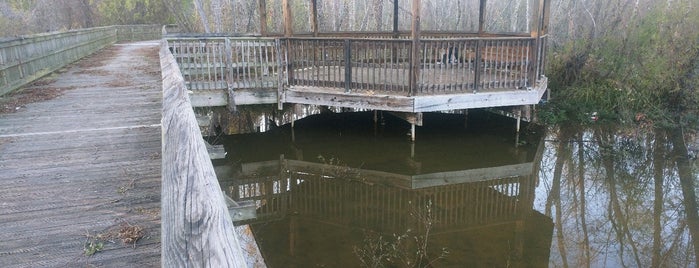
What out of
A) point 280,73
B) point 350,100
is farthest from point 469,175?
point 280,73

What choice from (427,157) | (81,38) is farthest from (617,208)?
(81,38)

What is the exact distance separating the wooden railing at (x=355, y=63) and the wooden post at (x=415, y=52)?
2 cm

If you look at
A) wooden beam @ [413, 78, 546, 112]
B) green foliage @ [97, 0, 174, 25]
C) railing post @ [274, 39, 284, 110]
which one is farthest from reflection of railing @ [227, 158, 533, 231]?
green foliage @ [97, 0, 174, 25]

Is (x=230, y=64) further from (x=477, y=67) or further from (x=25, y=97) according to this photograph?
(x=477, y=67)

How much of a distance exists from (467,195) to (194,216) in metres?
6.86

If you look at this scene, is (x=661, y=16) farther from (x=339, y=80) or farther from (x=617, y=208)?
(x=339, y=80)

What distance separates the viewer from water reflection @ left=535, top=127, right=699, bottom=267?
235 inches

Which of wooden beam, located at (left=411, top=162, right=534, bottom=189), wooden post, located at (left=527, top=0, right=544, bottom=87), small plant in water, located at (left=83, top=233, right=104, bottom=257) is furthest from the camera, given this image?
wooden post, located at (left=527, top=0, right=544, bottom=87)

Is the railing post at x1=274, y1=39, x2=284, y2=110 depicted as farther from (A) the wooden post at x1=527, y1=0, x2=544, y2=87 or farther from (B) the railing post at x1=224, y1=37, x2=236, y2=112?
(A) the wooden post at x1=527, y1=0, x2=544, y2=87

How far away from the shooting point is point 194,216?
4.93 ft

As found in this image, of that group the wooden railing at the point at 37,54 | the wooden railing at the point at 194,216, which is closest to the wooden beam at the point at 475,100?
the wooden railing at the point at 37,54

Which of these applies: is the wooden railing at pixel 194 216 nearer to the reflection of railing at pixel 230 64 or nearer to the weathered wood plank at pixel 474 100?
the weathered wood plank at pixel 474 100

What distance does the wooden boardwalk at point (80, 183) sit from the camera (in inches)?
103

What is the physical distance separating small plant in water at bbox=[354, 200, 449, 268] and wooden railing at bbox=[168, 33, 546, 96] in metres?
3.65
